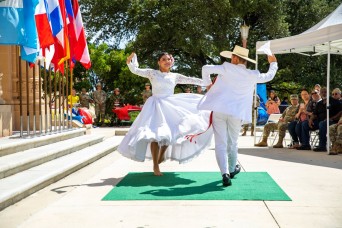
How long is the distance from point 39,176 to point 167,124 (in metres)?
2.14

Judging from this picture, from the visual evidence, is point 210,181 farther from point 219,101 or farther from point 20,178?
point 20,178

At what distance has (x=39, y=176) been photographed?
704 cm

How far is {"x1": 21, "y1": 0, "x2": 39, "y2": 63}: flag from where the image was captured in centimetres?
898

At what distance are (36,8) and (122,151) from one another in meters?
3.54

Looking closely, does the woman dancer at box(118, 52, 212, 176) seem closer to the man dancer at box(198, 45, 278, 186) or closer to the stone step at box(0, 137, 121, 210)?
the man dancer at box(198, 45, 278, 186)

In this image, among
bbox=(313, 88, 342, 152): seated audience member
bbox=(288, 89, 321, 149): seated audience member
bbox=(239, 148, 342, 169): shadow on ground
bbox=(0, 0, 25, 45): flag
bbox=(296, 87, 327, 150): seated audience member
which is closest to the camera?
bbox=(0, 0, 25, 45): flag

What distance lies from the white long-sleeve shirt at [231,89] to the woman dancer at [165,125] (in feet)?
2.55

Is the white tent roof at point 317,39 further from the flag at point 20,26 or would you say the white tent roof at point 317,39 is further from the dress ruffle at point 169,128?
the flag at point 20,26

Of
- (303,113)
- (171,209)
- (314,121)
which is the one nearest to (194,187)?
(171,209)

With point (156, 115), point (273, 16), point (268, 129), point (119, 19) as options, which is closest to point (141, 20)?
point (119, 19)

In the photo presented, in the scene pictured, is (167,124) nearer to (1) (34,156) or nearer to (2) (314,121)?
(1) (34,156)

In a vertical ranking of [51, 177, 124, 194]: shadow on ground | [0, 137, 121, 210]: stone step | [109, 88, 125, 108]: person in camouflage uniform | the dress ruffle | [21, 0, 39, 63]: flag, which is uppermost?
[21, 0, 39, 63]: flag

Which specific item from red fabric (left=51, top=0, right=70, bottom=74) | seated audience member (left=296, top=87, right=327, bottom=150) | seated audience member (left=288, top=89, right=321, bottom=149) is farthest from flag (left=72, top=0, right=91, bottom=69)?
seated audience member (left=296, top=87, right=327, bottom=150)

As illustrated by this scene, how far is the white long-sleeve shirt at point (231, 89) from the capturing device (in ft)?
23.1
